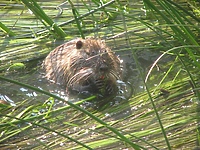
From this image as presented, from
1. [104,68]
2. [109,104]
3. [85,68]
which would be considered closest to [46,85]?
[85,68]

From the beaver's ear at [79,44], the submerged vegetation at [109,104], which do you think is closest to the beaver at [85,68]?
the beaver's ear at [79,44]

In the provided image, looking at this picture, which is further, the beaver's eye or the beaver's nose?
the beaver's eye

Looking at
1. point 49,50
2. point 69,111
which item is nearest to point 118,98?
point 69,111

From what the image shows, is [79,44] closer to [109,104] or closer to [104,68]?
[104,68]

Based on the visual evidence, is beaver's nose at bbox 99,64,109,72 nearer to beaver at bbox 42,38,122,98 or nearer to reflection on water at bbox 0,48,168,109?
beaver at bbox 42,38,122,98

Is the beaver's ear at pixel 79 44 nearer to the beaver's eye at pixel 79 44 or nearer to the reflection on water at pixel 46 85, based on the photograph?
the beaver's eye at pixel 79 44

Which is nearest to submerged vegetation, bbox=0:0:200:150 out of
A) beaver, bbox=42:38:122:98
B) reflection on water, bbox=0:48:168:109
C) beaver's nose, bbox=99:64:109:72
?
reflection on water, bbox=0:48:168:109
